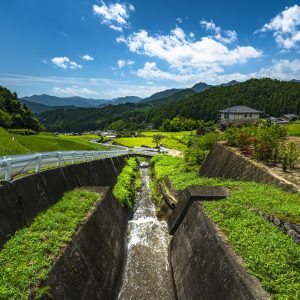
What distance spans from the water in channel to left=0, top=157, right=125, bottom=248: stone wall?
4.10 m

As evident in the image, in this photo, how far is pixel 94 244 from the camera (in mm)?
9414

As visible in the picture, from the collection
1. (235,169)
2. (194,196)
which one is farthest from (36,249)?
(235,169)

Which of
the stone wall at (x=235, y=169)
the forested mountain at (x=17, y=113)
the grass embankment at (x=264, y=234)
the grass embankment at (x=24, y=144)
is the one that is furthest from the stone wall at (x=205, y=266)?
the forested mountain at (x=17, y=113)

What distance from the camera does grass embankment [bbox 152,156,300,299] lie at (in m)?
5.91

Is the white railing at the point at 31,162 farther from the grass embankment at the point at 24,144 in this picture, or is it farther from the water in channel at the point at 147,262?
the water in channel at the point at 147,262

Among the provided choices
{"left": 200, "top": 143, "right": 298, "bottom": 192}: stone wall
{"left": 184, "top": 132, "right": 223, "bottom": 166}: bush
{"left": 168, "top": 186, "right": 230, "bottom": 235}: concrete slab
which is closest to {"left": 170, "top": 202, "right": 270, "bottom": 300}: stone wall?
{"left": 168, "top": 186, "right": 230, "bottom": 235}: concrete slab

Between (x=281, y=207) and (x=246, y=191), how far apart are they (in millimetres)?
2769

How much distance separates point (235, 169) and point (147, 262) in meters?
8.43

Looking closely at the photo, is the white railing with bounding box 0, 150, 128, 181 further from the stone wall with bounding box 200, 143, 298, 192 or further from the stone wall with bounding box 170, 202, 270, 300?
the stone wall with bounding box 200, 143, 298, 192

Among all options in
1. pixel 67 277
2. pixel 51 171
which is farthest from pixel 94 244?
pixel 51 171

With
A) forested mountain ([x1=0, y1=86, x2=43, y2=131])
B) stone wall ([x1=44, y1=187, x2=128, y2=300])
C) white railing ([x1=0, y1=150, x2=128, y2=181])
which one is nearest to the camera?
stone wall ([x1=44, y1=187, x2=128, y2=300])

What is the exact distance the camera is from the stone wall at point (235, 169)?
13000 millimetres

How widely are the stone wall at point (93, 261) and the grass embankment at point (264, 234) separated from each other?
3.97 m

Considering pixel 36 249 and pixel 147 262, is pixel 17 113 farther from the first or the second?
pixel 36 249
